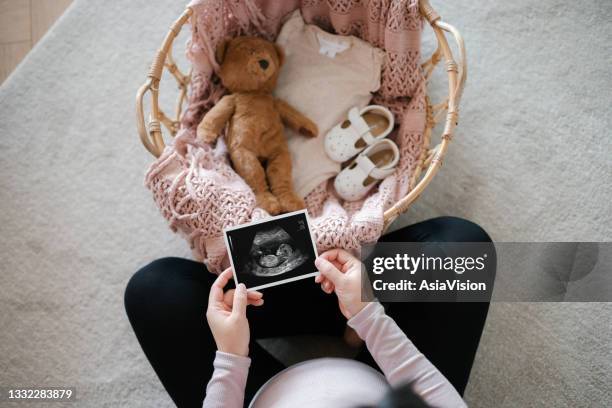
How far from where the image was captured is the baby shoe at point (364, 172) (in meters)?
1.07

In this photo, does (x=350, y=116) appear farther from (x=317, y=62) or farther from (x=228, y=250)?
(x=228, y=250)

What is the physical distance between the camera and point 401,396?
0.51 meters

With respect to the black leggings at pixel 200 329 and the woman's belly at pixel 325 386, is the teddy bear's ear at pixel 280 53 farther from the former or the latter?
the woman's belly at pixel 325 386

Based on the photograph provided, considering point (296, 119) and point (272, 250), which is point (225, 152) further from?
point (272, 250)

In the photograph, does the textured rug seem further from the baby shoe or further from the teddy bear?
the teddy bear

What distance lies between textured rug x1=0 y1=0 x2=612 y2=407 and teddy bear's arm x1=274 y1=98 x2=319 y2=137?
34cm

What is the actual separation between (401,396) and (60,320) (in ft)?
3.20

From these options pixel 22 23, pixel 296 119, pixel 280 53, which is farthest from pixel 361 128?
pixel 22 23

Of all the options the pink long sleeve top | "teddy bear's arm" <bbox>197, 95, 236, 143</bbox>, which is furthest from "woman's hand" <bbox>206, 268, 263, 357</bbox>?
"teddy bear's arm" <bbox>197, 95, 236, 143</bbox>

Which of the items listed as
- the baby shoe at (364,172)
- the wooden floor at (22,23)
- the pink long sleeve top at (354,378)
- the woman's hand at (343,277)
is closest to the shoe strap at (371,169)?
the baby shoe at (364,172)

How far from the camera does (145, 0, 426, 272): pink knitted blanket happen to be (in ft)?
2.98

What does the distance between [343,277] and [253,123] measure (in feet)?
1.36

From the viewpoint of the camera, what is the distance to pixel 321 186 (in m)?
1.11

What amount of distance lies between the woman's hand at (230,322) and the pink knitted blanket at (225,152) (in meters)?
0.13
